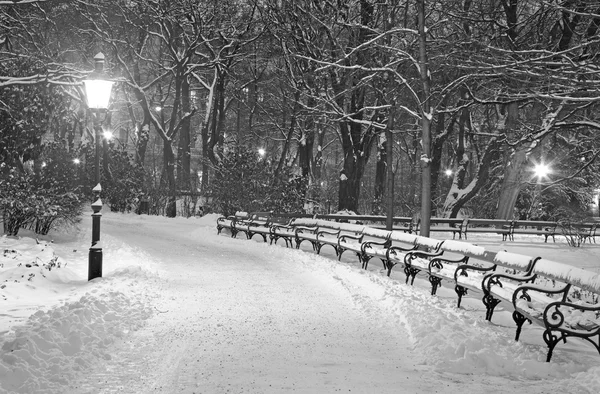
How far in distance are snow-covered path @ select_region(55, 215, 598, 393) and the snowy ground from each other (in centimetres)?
2

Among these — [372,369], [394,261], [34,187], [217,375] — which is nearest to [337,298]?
[394,261]

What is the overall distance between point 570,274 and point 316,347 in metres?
2.76

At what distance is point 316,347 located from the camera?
18.6 ft

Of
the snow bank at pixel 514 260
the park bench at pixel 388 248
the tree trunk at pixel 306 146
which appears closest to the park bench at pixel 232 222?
the park bench at pixel 388 248

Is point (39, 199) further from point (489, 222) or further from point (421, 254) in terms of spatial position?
point (489, 222)

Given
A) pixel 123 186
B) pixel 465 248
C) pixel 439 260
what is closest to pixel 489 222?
pixel 439 260

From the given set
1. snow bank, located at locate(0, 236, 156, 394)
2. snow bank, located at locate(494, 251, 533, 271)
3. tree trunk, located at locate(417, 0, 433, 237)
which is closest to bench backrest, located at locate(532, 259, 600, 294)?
snow bank, located at locate(494, 251, 533, 271)

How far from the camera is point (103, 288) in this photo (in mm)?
7891

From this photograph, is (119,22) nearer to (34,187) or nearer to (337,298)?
(34,187)

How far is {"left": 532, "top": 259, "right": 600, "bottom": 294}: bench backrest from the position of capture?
5.20 metres

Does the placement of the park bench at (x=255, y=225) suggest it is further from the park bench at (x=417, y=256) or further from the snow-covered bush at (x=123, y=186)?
the snow-covered bush at (x=123, y=186)

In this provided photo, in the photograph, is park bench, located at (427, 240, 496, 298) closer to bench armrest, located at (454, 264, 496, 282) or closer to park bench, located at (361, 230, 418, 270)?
bench armrest, located at (454, 264, 496, 282)

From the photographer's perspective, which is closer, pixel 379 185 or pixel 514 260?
pixel 514 260

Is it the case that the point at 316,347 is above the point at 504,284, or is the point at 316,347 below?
below
